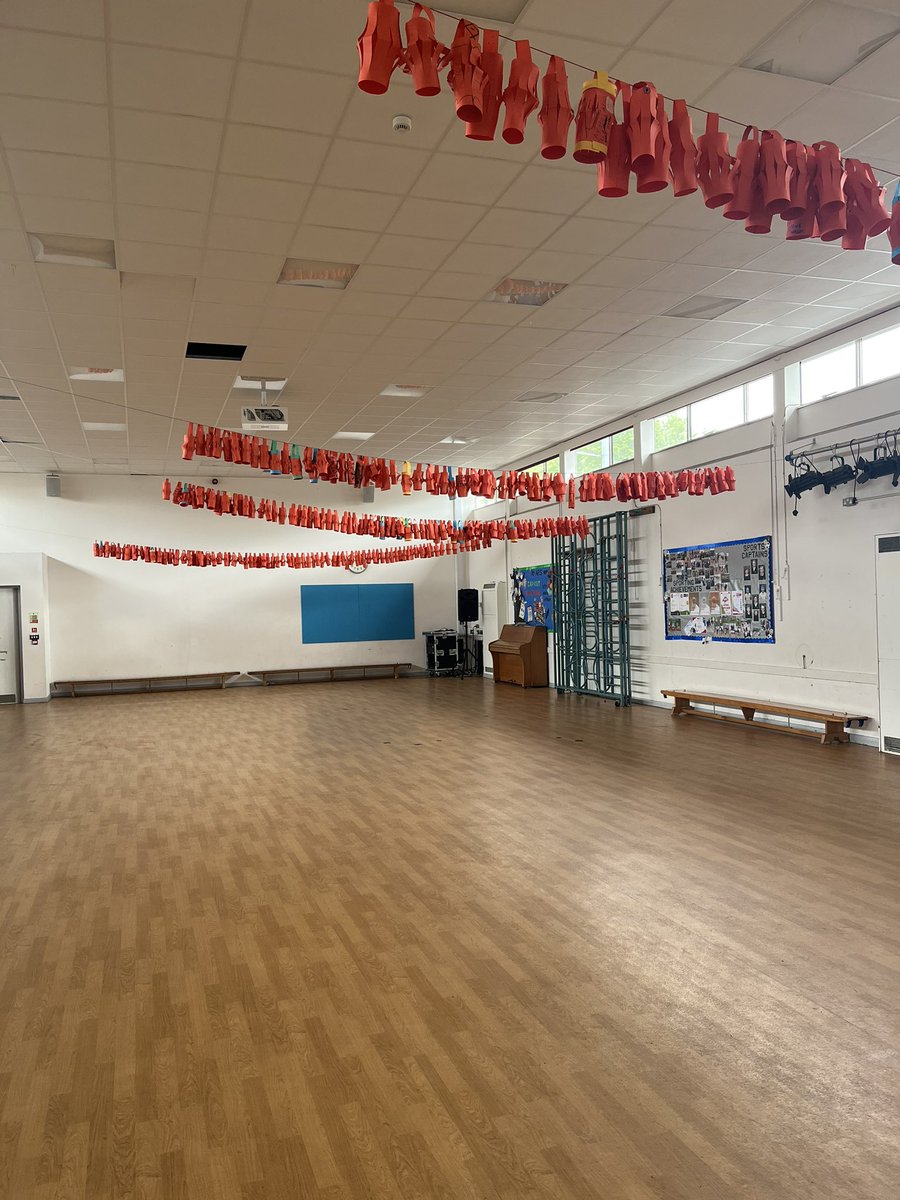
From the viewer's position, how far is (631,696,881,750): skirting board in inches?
321

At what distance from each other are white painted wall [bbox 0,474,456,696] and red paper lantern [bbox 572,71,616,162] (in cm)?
1452

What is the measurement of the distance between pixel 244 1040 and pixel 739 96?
4901 millimetres

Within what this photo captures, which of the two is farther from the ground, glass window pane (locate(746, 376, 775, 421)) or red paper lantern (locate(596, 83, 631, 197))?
glass window pane (locate(746, 376, 775, 421))

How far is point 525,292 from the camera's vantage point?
276 inches

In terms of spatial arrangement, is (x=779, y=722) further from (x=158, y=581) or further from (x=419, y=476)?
(x=158, y=581)

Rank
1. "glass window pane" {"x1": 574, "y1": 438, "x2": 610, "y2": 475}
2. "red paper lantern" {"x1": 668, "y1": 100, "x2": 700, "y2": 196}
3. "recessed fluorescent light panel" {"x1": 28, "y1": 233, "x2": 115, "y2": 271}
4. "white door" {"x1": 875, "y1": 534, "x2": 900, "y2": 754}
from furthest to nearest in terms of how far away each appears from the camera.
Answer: "glass window pane" {"x1": 574, "y1": 438, "x2": 610, "y2": 475} < "white door" {"x1": 875, "y1": 534, "x2": 900, "y2": 754} < "recessed fluorescent light panel" {"x1": 28, "y1": 233, "x2": 115, "y2": 271} < "red paper lantern" {"x1": 668, "y1": 100, "x2": 700, "y2": 196}

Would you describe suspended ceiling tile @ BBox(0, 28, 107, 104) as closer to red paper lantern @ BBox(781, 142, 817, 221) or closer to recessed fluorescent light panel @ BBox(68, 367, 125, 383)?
red paper lantern @ BBox(781, 142, 817, 221)

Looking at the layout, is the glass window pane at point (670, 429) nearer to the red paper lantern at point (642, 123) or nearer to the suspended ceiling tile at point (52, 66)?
the suspended ceiling tile at point (52, 66)

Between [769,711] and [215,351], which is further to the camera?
[769,711]

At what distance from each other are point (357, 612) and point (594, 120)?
15.7 metres

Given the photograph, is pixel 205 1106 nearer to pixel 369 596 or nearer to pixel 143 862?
pixel 143 862

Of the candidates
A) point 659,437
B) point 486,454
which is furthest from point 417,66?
point 486,454

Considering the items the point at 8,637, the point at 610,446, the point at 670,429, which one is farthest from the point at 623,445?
the point at 8,637

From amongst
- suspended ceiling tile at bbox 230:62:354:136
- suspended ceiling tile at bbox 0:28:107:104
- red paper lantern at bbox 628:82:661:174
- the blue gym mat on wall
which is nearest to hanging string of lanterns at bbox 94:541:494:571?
the blue gym mat on wall
